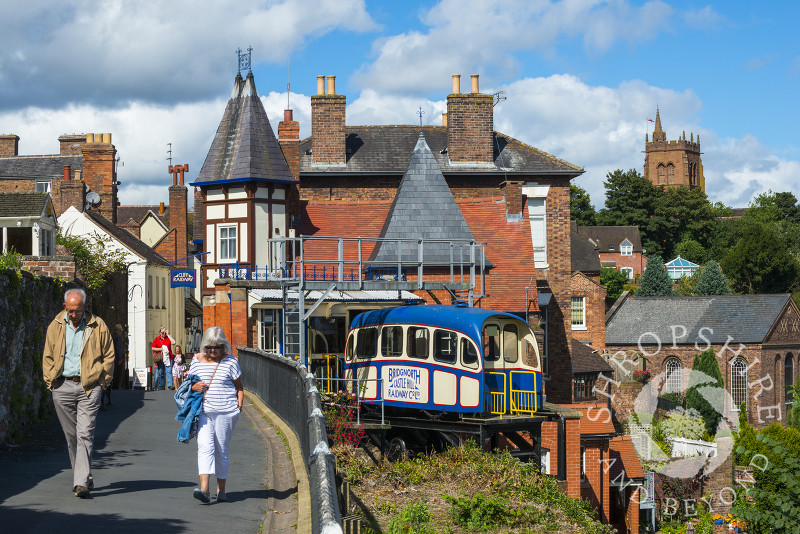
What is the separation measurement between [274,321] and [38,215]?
9.32 m

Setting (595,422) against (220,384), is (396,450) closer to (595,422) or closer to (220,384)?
(220,384)

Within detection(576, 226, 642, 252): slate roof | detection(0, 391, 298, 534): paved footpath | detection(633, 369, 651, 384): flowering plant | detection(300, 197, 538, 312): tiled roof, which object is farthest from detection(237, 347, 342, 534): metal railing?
detection(576, 226, 642, 252): slate roof

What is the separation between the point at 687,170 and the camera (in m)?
188

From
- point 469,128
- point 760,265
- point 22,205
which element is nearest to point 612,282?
point 760,265

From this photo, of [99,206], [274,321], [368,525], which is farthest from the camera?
[99,206]

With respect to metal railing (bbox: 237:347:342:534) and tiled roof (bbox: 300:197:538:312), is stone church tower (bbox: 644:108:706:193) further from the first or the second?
metal railing (bbox: 237:347:342:534)

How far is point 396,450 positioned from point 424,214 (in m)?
17.8

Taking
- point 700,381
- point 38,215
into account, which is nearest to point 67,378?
point 38,215

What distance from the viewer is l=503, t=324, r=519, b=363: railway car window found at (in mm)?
22641

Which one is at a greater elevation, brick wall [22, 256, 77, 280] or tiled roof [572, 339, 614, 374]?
brick wall [22, 256, 77, 280]

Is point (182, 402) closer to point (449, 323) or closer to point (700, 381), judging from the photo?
point (449, 323)

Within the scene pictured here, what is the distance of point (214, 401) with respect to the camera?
31.2 feet

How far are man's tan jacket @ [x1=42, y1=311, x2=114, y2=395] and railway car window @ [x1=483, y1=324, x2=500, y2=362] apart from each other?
13.6 metres

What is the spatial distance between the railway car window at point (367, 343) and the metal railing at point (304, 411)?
2766mm
